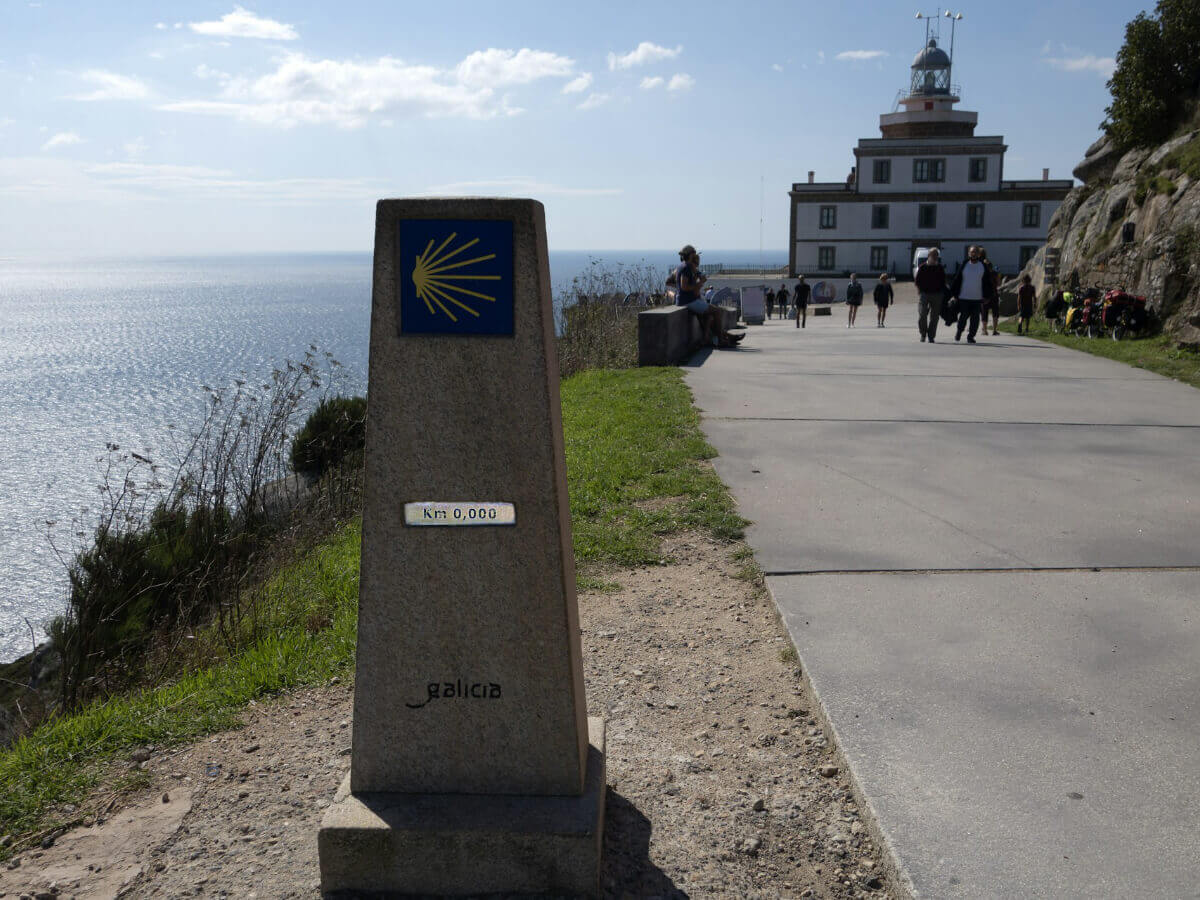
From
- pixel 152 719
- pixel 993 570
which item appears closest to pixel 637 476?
pixel 993 570

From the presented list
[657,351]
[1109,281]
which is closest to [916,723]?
[657,351]

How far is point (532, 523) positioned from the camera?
8.29ft

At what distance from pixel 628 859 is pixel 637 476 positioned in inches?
168

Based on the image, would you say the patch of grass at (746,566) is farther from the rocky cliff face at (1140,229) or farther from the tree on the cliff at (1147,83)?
the tree on the cliff at (1147,83)

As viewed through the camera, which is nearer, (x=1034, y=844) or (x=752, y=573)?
(x=1034, y=844)

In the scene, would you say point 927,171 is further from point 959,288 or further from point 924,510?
point 924,510

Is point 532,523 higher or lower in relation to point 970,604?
higher

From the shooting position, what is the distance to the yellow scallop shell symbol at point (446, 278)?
2.45 metres

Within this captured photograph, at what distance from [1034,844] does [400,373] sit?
2.11m

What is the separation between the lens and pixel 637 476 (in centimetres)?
686

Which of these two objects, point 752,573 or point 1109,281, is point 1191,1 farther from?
point 752,573

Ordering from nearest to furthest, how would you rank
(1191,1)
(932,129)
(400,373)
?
(400,373) → (1191,1) → (932,129)

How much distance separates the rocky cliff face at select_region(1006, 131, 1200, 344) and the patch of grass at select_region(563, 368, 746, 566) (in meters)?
10.3

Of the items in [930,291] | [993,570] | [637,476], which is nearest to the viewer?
[993,570]
